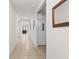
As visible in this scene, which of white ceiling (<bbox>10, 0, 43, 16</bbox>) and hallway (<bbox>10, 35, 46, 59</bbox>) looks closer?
hallway (<bbox>10, 35, 46, 59</bbox>)

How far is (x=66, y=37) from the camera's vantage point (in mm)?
1980

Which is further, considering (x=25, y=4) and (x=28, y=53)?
(x=28, y=53)

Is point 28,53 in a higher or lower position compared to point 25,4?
lower

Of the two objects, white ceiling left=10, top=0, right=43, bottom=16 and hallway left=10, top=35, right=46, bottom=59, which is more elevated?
white ceiling left=10, top=0, right=43, bottom=16

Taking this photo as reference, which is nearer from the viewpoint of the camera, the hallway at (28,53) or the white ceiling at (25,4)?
the hallway at (28,53)

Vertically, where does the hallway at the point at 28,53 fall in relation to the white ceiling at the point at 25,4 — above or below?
below
